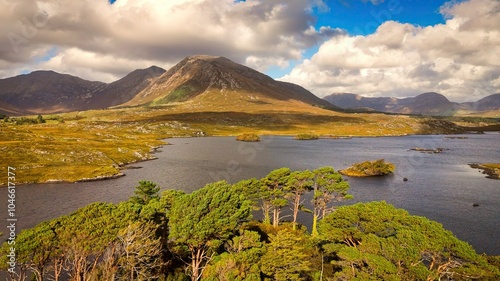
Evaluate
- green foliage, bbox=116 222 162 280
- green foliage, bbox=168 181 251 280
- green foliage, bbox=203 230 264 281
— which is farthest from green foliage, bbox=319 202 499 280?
green foliage, bbox=116 222 162 280

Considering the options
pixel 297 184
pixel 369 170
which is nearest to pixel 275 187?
pixel 297 184

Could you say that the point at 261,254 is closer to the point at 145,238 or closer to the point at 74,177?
the point at 145,238

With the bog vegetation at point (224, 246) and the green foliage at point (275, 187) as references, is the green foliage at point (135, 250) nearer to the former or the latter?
the bog vegetation at point (224, 246)

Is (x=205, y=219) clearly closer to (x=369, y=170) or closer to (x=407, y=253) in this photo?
(x=407, y=253)

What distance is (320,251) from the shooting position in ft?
187

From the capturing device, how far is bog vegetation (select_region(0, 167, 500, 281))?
36.1m

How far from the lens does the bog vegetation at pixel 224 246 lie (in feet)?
118

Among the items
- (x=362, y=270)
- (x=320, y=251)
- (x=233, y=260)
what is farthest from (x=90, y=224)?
(x=320, y=251)

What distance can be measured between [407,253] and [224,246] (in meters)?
28.0

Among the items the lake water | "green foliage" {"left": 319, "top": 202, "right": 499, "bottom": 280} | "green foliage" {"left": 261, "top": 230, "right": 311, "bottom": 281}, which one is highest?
"green foliage" {"left": 319, "top": 202, "right": 499, "bottom": 280}

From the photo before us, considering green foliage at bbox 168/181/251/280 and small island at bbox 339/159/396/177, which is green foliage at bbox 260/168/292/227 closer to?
green foliage at bbox 168/181/251/280

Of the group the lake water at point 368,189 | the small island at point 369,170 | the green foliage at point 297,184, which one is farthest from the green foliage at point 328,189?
the small island at point 369,170

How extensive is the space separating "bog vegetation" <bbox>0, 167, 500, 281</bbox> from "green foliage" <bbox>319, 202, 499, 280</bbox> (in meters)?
0.12

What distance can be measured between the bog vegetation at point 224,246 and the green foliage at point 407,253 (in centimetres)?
12
